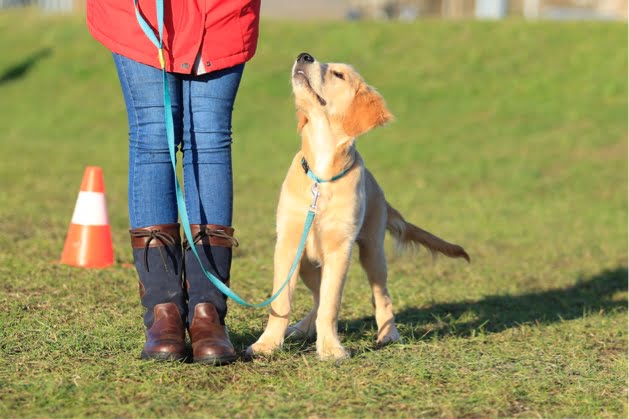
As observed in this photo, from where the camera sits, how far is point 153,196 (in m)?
3.55

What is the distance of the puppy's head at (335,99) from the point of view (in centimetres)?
389

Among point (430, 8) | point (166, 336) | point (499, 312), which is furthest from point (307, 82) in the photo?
point (430, 8)

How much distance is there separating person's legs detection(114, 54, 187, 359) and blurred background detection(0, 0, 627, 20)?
1083 inches

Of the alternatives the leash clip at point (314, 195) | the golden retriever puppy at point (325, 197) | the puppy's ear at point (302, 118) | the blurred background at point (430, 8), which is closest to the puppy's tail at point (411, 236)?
the golden retriever puppy at point (325, 197)

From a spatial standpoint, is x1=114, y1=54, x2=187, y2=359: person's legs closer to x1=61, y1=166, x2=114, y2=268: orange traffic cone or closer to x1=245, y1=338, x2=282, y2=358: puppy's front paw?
x1=245, y1=338, x2=282, y2=358: puppy's front paw

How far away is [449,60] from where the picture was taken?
701 inches

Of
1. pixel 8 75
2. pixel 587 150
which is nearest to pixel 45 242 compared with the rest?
pixel 587 150

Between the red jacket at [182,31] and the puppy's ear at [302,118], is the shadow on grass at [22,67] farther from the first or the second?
the red jacket at [182,31]

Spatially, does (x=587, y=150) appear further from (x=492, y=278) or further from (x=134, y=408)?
(x=134, y=408)

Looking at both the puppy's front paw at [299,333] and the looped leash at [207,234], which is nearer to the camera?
the looped leash at [207,234]

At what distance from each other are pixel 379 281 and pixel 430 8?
32362 mm

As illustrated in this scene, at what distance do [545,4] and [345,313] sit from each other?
30.0 meters

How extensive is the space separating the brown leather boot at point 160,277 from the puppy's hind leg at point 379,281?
3.23ft

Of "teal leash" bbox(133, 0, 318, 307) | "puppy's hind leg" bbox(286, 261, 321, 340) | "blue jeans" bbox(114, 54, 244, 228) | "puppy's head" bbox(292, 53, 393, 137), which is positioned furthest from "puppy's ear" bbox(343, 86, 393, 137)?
"puppy's hind leg" bbox(286, 261, 321, 340)
